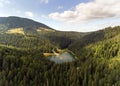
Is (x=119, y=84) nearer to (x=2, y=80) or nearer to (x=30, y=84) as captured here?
(x=30, y=84)

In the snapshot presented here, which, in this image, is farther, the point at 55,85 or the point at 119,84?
the point at 55,85

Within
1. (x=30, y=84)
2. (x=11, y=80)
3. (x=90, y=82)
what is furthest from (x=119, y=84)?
(x=11, y=80)

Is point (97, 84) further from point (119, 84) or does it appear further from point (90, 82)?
point (119, 84)

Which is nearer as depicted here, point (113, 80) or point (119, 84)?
point (119, 84)

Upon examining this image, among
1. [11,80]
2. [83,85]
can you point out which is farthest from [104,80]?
[11,80]

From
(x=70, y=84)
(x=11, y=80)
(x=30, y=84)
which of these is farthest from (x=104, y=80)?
(x=11, y=80)

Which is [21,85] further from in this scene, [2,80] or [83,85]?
[83,85]
